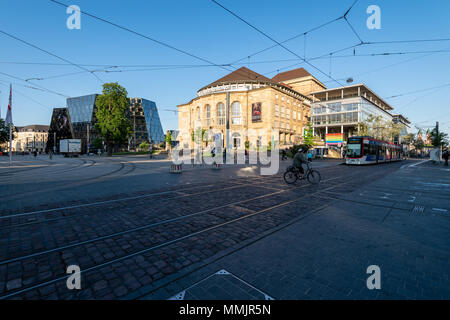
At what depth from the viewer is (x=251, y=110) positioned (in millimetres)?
57594

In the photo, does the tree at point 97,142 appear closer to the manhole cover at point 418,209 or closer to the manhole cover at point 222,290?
the manhole cover at point 222,290

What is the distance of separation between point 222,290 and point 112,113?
4866cm

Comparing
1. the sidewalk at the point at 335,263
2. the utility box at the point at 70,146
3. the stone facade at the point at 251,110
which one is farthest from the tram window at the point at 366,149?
the utility box at the point at 70,146

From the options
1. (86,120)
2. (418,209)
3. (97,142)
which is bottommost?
(418,209)

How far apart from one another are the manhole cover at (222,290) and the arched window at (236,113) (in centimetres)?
5860

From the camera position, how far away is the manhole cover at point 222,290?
2434mm

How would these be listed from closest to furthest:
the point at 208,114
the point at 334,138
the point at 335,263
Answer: the point at 335,263 < the point at 334,138 < the point at 208,114

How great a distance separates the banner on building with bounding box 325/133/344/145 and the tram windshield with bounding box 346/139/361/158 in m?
37.0

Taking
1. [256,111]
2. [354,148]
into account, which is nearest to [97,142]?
[256,111]

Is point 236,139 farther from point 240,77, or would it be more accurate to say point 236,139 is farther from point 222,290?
point 222,290

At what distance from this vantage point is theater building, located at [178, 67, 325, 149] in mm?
55625

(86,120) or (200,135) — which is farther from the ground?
(86,120)
